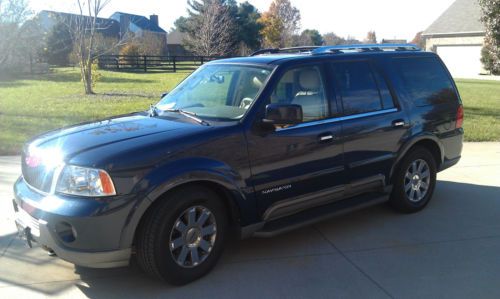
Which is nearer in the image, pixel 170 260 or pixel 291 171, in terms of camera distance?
pixel 170 260

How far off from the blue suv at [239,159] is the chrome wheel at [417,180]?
16mm

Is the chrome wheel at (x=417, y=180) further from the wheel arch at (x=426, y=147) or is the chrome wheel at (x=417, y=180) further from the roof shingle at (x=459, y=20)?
the roof shingle at (x=459, y=20)

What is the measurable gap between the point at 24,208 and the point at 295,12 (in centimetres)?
7222

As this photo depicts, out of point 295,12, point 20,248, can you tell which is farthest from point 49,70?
point 295,12

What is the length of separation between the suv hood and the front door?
63 centimetres

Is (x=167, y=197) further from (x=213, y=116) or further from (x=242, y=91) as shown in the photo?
(x=242, y=91)

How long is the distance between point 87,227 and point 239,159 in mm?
1302

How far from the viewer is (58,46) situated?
143 ft

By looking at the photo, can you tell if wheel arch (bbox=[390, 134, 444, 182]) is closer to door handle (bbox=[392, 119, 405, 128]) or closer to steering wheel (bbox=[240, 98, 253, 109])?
door handle (bbox=[392, 119, 405, 128])

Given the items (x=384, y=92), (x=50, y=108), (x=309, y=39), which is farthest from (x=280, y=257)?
(x=309, y=39)

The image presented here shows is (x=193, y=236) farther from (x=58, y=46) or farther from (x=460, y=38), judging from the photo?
(x=58, y=46)

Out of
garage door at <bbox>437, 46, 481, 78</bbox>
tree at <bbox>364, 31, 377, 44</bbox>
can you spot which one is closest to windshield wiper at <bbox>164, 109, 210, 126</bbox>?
garage door at <bbox>437, 46, 481, 78</bbox>

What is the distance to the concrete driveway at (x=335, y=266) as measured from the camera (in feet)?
12.2

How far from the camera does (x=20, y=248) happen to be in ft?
14.8
